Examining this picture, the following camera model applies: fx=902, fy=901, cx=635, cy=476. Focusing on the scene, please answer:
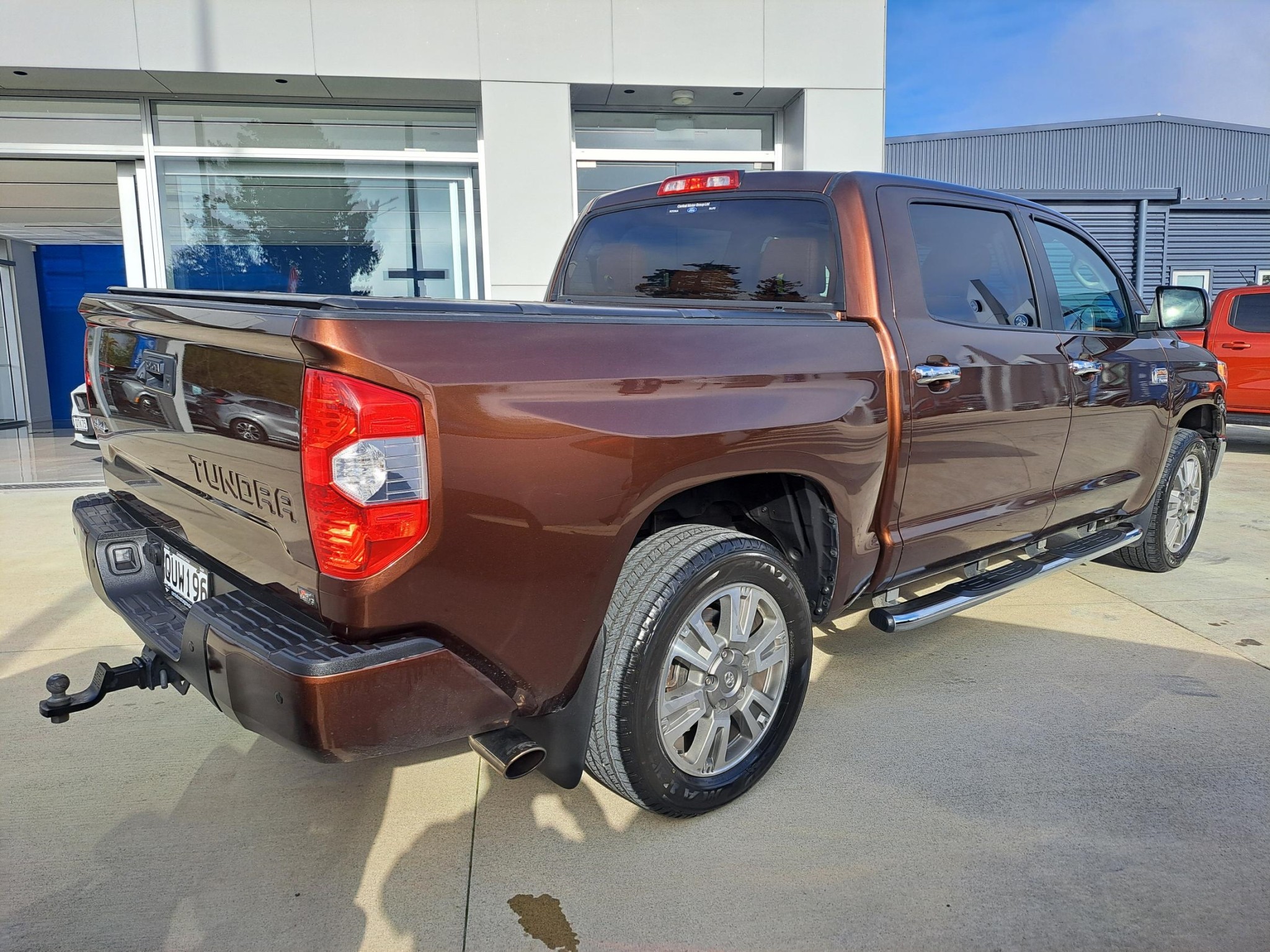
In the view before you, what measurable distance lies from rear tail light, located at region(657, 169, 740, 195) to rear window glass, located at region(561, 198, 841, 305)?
5 cm

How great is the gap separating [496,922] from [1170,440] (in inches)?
160

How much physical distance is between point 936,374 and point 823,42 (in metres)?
6.45

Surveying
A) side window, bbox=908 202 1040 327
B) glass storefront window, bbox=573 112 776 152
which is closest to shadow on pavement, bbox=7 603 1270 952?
side window, bbox=908 202 1040 327

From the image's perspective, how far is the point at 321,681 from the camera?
1.74 metres

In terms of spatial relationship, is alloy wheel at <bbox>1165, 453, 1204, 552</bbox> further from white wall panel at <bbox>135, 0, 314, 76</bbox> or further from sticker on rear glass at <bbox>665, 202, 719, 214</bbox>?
white wall panel at <bbox>135, 0, 314, 76</bbox>

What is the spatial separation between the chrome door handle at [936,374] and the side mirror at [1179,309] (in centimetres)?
205

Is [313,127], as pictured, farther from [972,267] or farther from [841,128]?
[972,267]

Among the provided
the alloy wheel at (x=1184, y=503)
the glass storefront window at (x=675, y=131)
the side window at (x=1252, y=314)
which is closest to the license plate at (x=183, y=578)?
the alloy wheel at (x=1184, y=503)

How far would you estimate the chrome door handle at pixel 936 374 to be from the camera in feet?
9.46

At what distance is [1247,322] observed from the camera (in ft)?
33.2

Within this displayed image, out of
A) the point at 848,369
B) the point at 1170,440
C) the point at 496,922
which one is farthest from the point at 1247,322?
the point at 496,922

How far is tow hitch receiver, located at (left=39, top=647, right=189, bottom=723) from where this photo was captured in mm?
2297

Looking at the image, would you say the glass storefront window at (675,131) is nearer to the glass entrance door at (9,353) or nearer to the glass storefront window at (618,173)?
the glass storefront window at (618,173)

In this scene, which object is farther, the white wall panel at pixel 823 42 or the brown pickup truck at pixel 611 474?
the white wall panel at pixel 823 42
